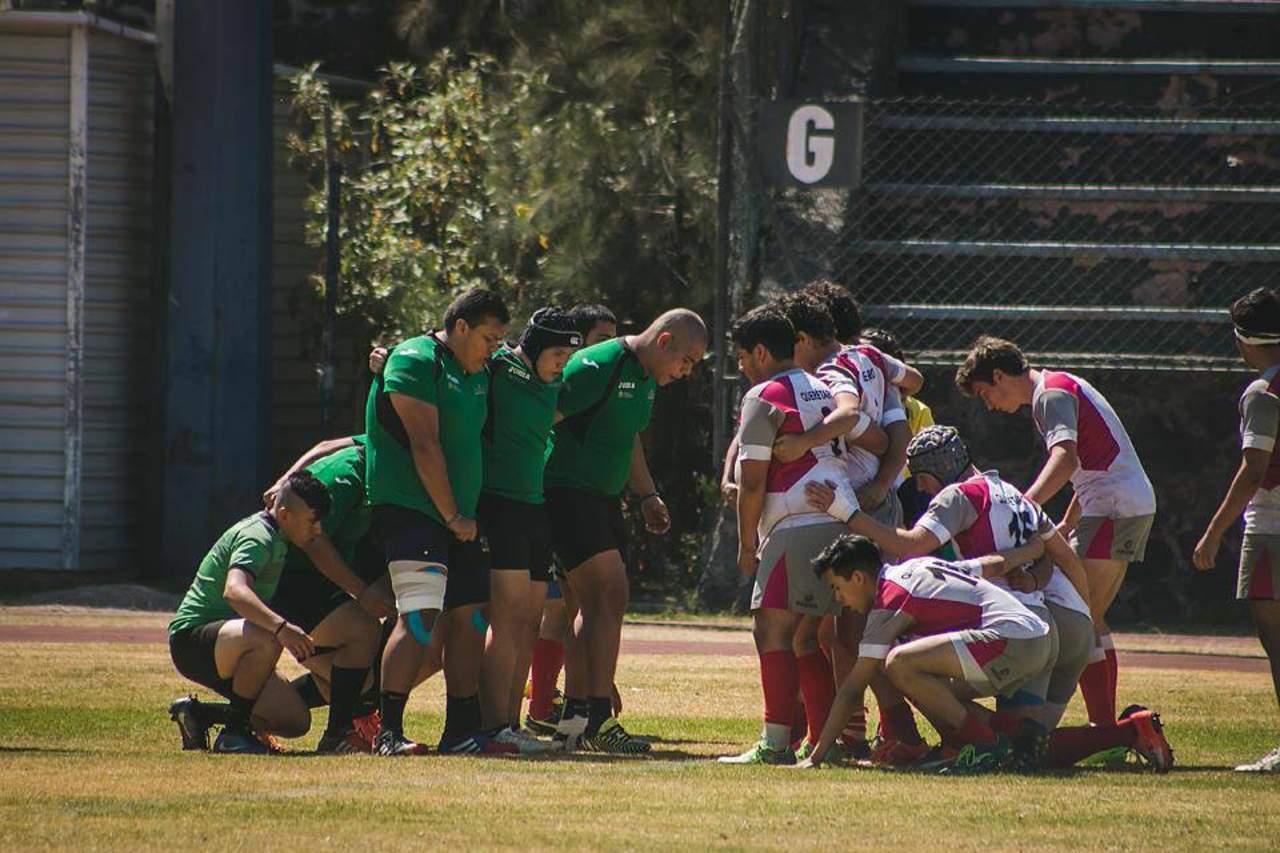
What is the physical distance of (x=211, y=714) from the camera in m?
8.88

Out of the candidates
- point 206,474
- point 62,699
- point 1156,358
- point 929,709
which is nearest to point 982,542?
point 929,709

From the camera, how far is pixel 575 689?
9.51 meters

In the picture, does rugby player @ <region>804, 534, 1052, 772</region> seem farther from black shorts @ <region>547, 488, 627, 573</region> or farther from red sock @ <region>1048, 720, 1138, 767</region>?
black shorts @ <region>547, 488, 627, 573</region>

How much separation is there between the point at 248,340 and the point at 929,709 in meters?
11.3

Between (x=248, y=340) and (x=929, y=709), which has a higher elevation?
(x=248, y=340)

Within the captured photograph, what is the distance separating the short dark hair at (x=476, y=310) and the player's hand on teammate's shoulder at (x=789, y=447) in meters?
1.20

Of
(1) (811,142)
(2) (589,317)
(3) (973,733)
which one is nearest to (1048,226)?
(1) (811,142)

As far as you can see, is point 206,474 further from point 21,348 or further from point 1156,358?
point 1156,358

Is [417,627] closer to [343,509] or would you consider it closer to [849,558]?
[343,509]

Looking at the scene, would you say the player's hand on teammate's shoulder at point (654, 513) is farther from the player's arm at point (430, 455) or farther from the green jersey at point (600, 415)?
the player's arm at point (430, 455)

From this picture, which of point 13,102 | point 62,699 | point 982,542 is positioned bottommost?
point 62,699

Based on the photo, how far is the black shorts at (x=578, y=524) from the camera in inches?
372

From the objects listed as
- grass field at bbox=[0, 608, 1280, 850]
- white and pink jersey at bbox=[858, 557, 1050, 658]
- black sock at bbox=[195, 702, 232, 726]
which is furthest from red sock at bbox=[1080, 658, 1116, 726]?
black sock at bbox=[195, 702, 232, 726]

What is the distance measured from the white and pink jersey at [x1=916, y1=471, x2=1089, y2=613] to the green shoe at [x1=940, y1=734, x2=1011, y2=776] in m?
0.61
